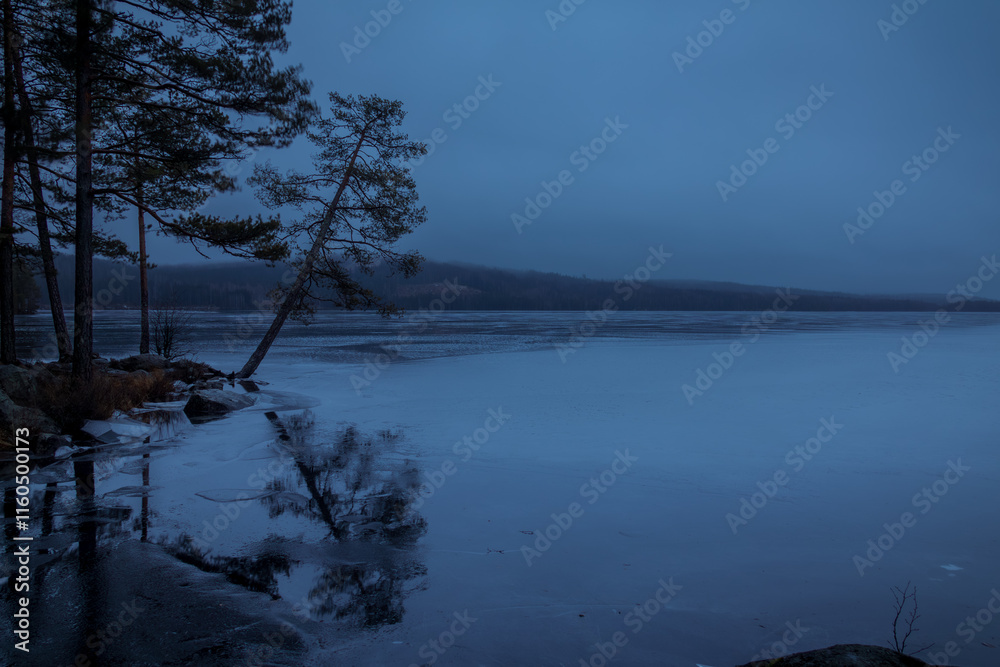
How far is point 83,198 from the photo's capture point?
11289 mm

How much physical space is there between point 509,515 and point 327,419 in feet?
23.3

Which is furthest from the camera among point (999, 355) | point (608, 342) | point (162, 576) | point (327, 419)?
point (608, 342)

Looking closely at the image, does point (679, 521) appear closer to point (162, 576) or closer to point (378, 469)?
point (378, 469)

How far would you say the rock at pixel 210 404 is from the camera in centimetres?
1362

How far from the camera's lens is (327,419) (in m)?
13.2

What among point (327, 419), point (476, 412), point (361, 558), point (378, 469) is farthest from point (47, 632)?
point (476, 412)

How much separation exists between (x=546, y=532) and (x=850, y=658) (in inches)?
131

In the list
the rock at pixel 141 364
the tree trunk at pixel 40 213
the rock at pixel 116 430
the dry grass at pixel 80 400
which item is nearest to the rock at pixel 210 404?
the dry grass at pixel 80 400

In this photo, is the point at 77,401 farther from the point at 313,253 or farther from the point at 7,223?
the point at 313,253

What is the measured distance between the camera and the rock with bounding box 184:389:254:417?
13.6 meters

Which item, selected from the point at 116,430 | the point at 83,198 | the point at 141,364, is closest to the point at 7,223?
the point at 83,198

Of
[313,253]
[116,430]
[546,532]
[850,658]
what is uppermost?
[313,253]

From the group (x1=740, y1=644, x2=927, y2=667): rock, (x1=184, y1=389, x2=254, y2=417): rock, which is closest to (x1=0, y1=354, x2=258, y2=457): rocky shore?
(x1=184, y1=389, x2=254, y2=417): rock

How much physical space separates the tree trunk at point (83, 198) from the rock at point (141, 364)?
24.2 feet
